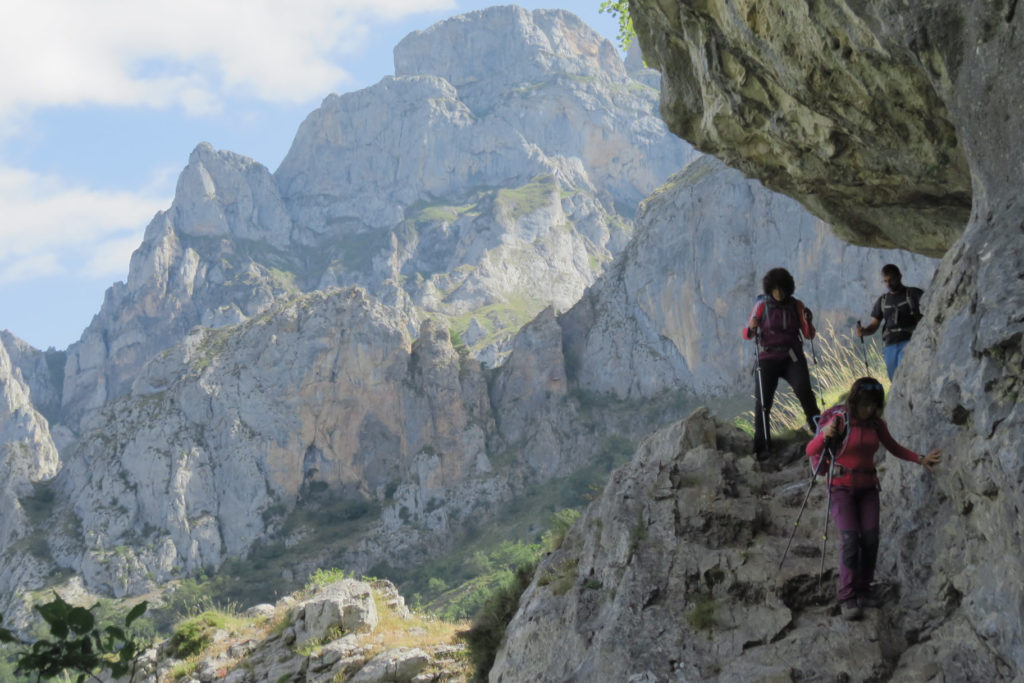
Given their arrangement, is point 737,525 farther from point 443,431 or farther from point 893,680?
point 443,431

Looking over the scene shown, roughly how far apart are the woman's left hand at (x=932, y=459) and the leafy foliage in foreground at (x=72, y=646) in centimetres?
449

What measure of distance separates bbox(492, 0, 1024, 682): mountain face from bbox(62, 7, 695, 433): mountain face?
10986cm

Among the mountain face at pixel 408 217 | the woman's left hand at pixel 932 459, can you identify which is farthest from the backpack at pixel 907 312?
the mountain face at pixel 408 217

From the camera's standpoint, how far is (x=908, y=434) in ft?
17.9

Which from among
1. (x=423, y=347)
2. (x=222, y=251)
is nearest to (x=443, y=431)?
(x=423, y=347)

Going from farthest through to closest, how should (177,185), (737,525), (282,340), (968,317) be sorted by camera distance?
(177,185)
(282,340)
(737,525)
(968,317)

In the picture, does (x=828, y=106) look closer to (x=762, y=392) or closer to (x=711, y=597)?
(x=762, y=392)

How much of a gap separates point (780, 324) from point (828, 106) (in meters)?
2.21

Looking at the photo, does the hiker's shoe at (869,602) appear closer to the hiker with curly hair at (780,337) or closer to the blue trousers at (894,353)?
the hiker with curly hair at (780,337)

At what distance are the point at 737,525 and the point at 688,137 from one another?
6.14m

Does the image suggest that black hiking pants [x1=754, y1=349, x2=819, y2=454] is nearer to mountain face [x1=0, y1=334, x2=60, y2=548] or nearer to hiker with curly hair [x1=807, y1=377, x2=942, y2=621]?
hiker with curly hair [x1=807, y1=377, x2=942, y2=621]

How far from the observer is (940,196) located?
7949 mm

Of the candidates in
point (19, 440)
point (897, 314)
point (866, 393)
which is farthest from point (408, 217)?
point (866, 393)

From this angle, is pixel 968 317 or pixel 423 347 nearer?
pixel 968 317
